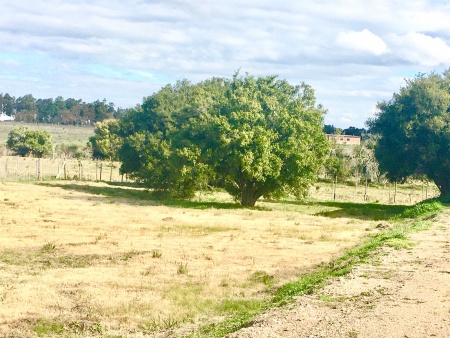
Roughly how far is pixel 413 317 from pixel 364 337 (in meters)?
1.35

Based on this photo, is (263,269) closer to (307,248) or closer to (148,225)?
(307,248)

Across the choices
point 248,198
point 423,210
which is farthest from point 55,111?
point 423,210

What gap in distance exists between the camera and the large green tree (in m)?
38.2

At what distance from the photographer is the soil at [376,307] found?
898 cm

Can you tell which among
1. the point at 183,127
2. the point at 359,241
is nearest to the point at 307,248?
the point at 359,241

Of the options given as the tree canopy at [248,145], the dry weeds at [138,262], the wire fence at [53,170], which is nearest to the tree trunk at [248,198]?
the tree canopy at [248,145]

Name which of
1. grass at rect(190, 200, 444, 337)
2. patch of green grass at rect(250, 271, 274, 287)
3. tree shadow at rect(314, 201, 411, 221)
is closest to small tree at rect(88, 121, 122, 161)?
tree shadow at rect(314, 201, 411, 221)

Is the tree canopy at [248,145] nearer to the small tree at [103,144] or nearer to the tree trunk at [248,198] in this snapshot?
the tree trunk at [248,198]

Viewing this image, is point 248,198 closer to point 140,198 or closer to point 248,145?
point 248,145

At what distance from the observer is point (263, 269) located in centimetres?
1638

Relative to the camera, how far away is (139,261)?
17.3 metres

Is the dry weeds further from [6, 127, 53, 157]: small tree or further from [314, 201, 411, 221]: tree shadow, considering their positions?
[6, 127, 53, 157]: small tree

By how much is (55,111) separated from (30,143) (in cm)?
9519

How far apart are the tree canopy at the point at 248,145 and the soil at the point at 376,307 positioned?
71.2 ft
